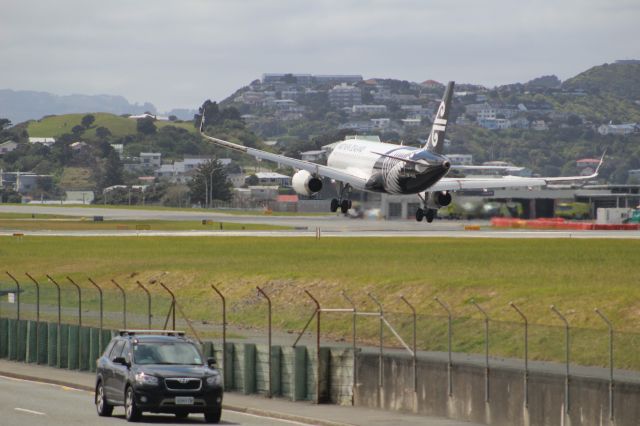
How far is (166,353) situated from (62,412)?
134 inches

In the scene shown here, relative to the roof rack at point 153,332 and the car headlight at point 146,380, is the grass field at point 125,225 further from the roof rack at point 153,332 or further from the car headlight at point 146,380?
the car headlight at point 146,380

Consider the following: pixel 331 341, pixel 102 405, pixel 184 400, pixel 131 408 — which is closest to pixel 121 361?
pixel 131 408

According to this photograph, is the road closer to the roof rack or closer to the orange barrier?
the roof rack

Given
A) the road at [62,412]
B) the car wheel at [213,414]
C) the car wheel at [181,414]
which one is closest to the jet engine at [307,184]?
the road at [62,412]

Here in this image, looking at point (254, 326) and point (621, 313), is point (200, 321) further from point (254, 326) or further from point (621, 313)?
point (621, 313)

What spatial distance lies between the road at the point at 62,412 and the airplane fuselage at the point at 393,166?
57.0 meters

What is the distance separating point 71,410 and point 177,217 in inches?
5453

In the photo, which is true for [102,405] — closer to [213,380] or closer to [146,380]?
[146,380]

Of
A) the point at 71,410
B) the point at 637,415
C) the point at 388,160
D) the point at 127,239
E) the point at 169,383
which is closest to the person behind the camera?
the point at 637,415

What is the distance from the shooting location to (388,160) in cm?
10344

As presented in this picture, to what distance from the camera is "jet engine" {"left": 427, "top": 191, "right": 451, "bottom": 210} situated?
111 metres

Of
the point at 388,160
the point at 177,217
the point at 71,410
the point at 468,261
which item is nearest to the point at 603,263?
the point at 468,261

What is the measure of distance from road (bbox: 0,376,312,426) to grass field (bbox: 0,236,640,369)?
6194mm

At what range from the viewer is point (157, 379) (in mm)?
35531
